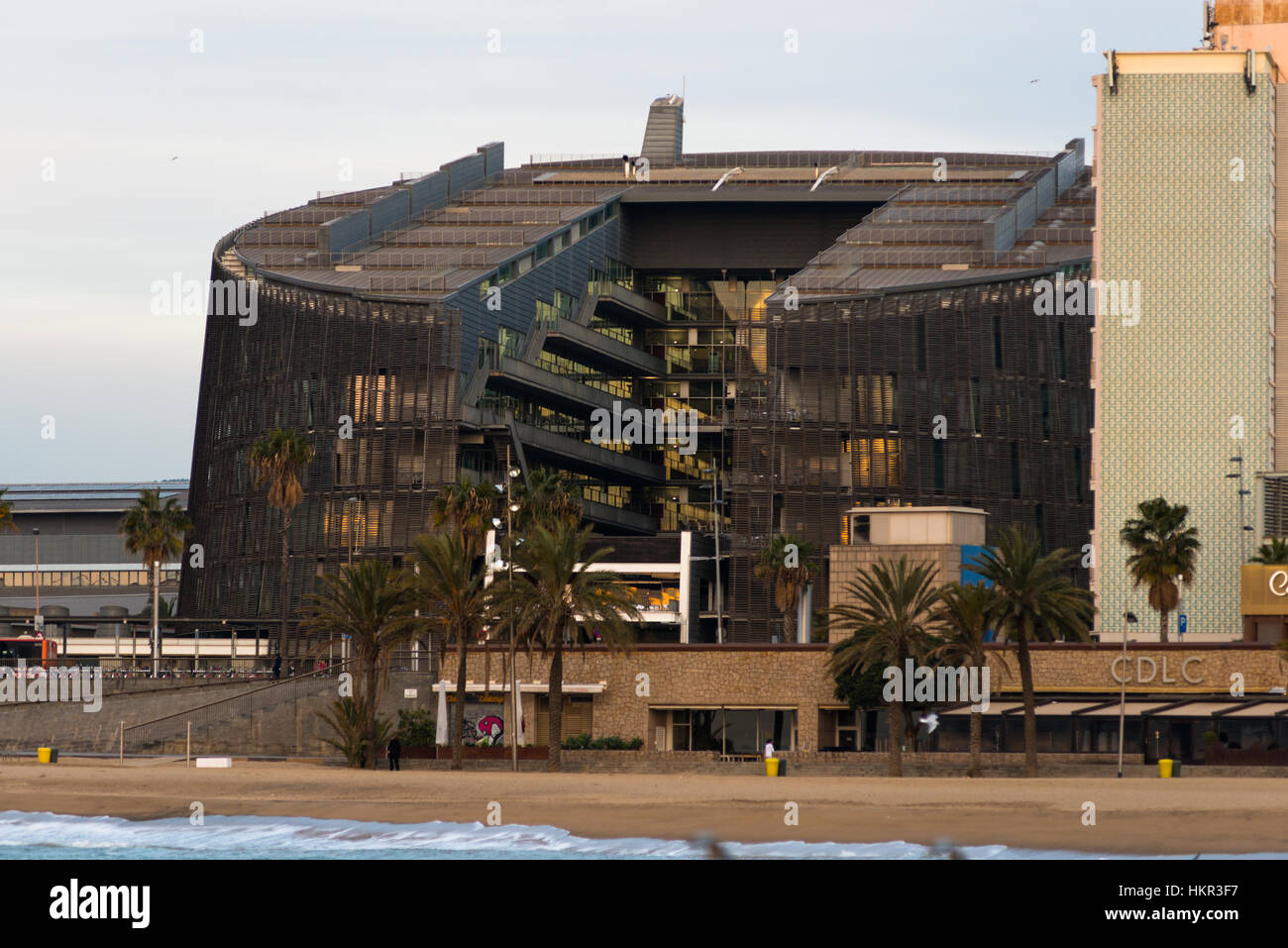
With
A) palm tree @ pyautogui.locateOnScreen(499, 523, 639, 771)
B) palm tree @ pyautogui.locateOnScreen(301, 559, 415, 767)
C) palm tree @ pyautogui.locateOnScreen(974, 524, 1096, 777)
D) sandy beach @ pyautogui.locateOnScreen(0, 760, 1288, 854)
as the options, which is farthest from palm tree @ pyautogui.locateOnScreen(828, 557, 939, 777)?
palm tree @ pyautogui.locateOnScreen(301, 559, 415, 767)

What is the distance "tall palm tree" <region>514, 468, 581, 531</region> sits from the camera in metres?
98.2

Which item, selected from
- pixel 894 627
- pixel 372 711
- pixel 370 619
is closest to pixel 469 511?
→ pixel 370 619

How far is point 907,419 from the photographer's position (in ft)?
399

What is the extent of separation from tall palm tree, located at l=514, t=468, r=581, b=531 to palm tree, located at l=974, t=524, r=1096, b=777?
112 ft

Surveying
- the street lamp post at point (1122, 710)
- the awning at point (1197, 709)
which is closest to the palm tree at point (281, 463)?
the street lamp post at point (1122, 710)

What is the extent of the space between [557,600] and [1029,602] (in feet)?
56.2

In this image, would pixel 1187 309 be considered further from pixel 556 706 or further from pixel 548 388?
pixel 548 388

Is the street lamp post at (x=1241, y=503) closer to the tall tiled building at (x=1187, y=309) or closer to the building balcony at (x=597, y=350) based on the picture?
the tall tiled building at (x=1187, y=309)

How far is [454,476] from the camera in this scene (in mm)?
118812

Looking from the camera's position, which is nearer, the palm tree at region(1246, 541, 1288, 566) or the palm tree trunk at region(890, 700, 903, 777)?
the palm tree trunk at region(890, 700, 903, 777)

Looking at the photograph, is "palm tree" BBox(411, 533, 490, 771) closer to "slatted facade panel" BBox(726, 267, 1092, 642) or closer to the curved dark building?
the curved dark building

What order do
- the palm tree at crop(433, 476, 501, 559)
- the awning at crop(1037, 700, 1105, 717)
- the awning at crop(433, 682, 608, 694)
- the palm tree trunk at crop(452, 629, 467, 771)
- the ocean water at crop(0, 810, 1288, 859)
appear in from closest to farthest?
1. the ocean water at crop(0, 810, 1288, 859)
2. the awning at crop(1037, 700, 1105, 717)
3. the palm tree trunk at crop(452, 629, 467, 771)
4. the awning at crop(433, 682, 608, 694)
5. the palm tree at crop(433, 476, 501, 559)

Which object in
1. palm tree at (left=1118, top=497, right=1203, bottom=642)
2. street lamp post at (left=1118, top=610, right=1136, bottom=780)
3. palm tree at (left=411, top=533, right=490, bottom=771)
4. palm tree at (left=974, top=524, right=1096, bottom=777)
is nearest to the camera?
street lamp post at (left=1118, top=610, right=1136, bottom=780)

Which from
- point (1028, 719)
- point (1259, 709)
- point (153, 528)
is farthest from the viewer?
point (153, 528)
